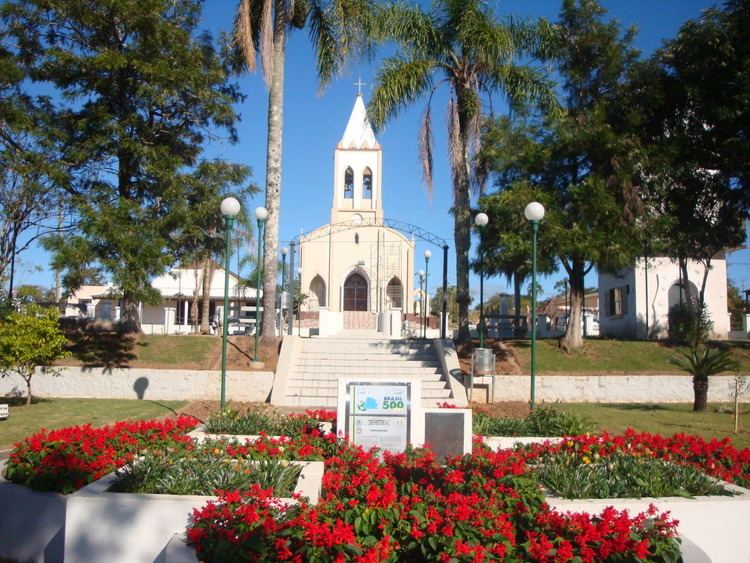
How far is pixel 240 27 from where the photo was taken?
17422 millimetres

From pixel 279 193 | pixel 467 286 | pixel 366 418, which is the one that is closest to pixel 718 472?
pixel 366 418

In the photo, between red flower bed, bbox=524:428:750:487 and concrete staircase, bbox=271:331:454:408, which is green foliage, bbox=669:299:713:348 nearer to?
concrete staircase, bbox=271:331:454:408

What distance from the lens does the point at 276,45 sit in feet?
58.6

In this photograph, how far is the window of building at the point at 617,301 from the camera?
2750 centimetres

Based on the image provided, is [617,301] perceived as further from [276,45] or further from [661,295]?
[276,45]

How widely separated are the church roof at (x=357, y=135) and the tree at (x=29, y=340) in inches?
1136

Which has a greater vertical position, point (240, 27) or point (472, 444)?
point (240, 27)

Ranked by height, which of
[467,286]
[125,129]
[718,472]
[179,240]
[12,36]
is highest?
[12,36]

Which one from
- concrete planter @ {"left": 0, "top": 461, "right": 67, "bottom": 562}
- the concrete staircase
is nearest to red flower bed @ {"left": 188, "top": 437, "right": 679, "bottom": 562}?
concrete planter @ {"left": 0, "top": 461, "right": 67, "bottom": 562}

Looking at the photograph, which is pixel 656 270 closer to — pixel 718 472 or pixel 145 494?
pixel 718 472

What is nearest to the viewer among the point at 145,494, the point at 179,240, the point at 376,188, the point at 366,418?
the point at 145,494

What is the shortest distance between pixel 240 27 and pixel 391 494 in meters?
15.6

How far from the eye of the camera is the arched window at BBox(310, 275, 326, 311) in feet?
134

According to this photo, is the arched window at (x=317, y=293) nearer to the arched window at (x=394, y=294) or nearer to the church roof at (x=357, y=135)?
the arched window at (x=394, y=294)
